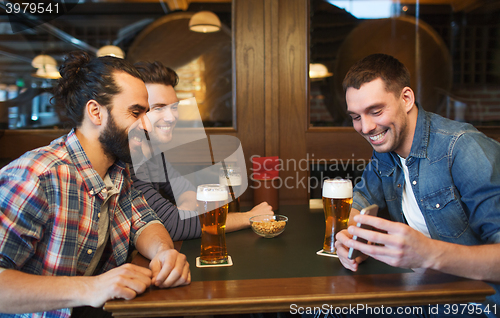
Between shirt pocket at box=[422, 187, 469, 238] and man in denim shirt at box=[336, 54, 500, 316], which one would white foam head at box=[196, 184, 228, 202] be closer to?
man in denim shirt at box=[336, 54, 500, 316]

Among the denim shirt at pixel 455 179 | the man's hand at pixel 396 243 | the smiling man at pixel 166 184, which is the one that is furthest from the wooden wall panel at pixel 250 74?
the man's hand at pixel 396 243

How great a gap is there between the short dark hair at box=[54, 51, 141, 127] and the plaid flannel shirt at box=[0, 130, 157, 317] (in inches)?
6.2

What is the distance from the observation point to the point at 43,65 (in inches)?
90.4

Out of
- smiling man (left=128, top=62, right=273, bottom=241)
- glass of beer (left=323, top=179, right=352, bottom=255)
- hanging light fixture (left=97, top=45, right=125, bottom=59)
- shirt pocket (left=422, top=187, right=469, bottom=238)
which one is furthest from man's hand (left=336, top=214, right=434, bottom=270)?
hanging light fixture (left=97, top=45, right=125, bottom=59)

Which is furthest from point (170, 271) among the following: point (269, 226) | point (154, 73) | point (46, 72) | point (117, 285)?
point (46, 72)

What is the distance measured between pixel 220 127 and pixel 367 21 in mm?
1174

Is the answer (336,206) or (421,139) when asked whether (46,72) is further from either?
(421,139)

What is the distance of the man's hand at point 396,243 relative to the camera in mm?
882

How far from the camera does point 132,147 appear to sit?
1.38 m

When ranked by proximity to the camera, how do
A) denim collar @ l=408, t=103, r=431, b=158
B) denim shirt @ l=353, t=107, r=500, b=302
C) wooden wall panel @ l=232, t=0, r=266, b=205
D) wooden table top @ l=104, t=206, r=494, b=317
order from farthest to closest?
1. wooden wall panel @ l=232, t=0, r=266, b=205
2. denim collar @ l=408, t=103, r=431, b=158
3. denim shirt @ l=353, t=107, r=500, b=302
4. wooden table top @ l=104, t=206, r=494, b=317

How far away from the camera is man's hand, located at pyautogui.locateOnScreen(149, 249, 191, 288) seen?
0.91m

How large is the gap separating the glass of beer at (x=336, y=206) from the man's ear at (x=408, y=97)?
1.36 ft

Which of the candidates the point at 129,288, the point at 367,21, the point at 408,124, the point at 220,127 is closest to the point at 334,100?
the point at 367,21

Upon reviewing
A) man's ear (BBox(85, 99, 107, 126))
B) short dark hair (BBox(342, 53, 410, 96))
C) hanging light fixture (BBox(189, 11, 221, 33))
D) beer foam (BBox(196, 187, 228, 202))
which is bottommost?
beer foam (BBox(196, 187, 228, 202))
